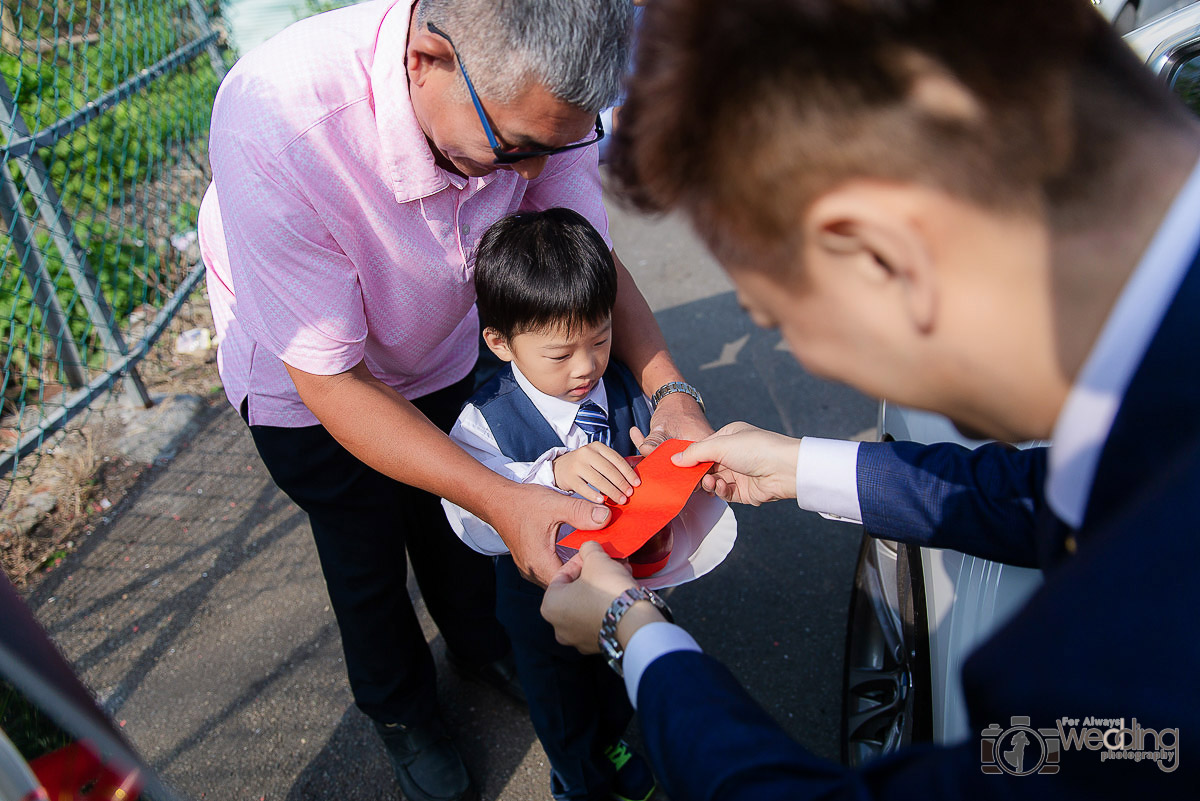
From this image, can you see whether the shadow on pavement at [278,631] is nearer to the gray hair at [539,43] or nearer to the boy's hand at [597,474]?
the boy's hand at [597,474]

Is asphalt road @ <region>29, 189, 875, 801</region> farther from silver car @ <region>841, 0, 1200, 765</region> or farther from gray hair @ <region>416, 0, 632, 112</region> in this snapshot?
gray hair @ <region>416, 0, 632, 112</region>

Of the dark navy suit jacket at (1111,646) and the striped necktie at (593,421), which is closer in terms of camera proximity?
the dark navy suit jacket at (1111,646)

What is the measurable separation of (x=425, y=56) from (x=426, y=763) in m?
1.83

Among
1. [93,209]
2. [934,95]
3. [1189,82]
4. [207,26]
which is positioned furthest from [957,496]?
[207,26]

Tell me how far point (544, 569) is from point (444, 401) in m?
0.73

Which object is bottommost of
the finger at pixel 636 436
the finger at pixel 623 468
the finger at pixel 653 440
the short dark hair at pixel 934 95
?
the finger at pixel 636 436

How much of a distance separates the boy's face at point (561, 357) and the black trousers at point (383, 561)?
364 millimetres

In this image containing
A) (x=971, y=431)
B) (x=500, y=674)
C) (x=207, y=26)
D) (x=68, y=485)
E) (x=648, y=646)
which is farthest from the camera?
(x=207, y=26)

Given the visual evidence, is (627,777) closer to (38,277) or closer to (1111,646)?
(1111,646)

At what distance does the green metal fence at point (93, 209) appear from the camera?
3549 mm

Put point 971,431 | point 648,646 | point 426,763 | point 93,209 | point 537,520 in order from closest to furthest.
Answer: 1. point 971,431
2. point 648,646
3. point 537,520
4. point 426,763
5. point 93,209

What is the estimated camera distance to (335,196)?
157cm

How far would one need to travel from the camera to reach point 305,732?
2.50 metres

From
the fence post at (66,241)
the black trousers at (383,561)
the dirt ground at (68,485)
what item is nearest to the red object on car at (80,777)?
the black trousers at (383,561)
